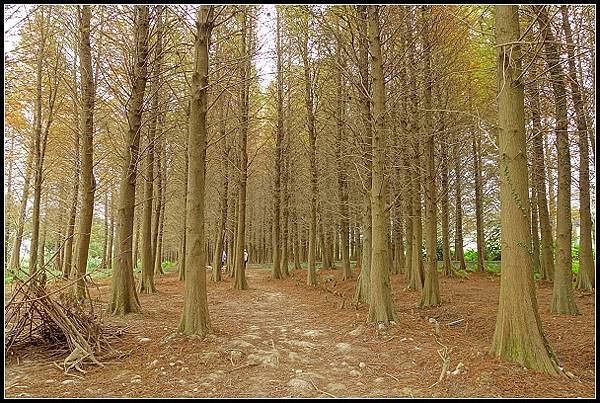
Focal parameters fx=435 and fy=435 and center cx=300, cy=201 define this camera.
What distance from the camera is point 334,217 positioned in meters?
19.3

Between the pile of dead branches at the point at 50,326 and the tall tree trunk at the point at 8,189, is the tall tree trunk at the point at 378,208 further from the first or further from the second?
the tall tree trunk at the point at 8,189

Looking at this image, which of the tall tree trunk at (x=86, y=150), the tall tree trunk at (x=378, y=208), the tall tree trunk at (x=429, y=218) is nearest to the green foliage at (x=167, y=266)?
the tall tree trunk at (x=86, y=150)

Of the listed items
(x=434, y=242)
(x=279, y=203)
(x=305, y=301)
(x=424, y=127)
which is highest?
(x=424, y=127)

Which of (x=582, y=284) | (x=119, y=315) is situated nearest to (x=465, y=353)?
(x=119, y=315)

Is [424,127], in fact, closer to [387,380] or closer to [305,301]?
[305,301]

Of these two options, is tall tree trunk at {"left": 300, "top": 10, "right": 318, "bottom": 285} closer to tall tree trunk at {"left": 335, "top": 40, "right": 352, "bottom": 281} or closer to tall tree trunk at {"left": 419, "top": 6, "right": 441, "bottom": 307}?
tall tree trunk at {"left": 335, "top": 40, "right": 352, "bottom": 281}

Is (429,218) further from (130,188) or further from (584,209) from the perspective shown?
(130,188)

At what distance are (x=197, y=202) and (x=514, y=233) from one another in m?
4.55

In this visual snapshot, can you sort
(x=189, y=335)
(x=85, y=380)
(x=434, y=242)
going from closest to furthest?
(x=85, y=380)
(x=189, y=335)
(x=434, y=242)

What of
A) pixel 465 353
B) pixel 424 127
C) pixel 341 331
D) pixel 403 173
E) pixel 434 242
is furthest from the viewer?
pixel 403 173

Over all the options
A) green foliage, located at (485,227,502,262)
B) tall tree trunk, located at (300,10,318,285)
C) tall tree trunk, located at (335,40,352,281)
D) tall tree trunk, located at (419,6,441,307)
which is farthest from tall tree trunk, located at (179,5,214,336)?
green foliage, located at (485,227,502,262)

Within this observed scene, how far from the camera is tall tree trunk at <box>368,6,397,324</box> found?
305 inches

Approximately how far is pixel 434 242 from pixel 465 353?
191 inches

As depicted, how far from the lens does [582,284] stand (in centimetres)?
1145
